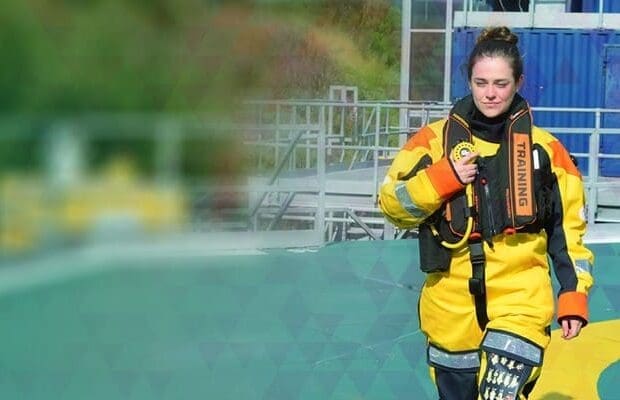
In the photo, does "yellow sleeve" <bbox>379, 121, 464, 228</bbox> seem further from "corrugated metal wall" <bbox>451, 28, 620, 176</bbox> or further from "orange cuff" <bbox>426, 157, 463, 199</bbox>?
"corrugated metal wall" <bbox>451, 28, 620, 176</bbox>

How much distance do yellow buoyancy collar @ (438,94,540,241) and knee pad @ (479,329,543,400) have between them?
0.74 feet

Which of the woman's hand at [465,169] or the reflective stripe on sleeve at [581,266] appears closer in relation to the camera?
the woman's hand at [465,169]

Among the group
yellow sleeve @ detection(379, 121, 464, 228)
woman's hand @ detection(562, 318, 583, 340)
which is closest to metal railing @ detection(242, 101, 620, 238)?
yellow sleeve @ detection(379, 121, 464, 228)

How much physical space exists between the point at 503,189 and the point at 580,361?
1.27m

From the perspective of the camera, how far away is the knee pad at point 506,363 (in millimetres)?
2719

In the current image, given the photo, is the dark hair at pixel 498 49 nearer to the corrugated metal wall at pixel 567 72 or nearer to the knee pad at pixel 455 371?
the knee pad at pixel 455 371

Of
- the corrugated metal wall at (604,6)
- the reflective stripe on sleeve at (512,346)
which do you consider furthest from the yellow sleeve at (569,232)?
the corrugated metal wall at (604,6)

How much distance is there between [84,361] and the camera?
3.32m

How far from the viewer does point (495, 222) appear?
273cm

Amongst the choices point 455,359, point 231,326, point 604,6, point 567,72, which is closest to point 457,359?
point 455,359

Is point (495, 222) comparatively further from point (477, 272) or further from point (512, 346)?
point (512, 346)

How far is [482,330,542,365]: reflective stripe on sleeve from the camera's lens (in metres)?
2.71

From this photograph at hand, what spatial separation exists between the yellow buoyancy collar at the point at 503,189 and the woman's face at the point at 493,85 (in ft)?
0.13

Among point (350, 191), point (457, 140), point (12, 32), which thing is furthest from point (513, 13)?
point (12, 32)
